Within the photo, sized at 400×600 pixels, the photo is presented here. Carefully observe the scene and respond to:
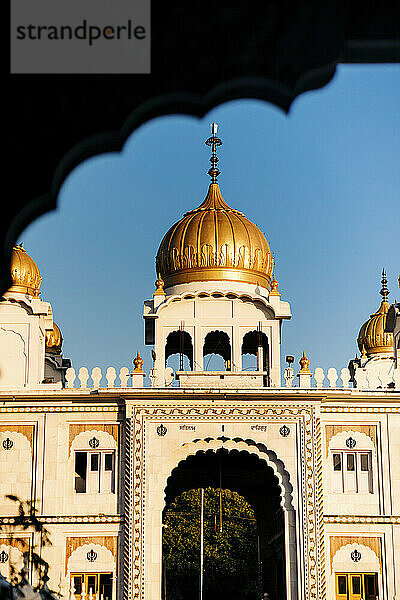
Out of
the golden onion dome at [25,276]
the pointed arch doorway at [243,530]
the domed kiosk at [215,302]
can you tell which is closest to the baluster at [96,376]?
the domed kiosk at [215,302]

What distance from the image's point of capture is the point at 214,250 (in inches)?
938

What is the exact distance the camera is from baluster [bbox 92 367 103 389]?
20.8m

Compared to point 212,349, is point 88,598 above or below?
below

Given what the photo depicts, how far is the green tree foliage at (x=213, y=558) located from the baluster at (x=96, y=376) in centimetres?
1334

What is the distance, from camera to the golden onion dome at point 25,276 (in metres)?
23.8

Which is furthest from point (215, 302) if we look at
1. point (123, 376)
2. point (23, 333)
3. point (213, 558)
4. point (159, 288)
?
point (213, 558)

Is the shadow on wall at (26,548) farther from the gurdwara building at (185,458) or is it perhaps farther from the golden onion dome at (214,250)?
the golden onion dome at (214,250)

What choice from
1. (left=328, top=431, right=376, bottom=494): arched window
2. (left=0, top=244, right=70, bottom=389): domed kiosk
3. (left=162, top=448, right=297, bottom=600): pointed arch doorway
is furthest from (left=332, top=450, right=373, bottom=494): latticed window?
(left=0, top=244, right=70, bottom=389): domed kiosk

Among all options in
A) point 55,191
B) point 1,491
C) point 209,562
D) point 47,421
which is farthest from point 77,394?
point 55,191

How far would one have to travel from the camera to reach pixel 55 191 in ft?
11.1

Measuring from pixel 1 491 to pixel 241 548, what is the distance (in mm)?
15478

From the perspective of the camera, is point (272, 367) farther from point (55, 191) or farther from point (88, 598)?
point (55, 191)

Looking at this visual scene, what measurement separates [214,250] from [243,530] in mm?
14242

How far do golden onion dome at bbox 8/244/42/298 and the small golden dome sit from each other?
10.3 ft
